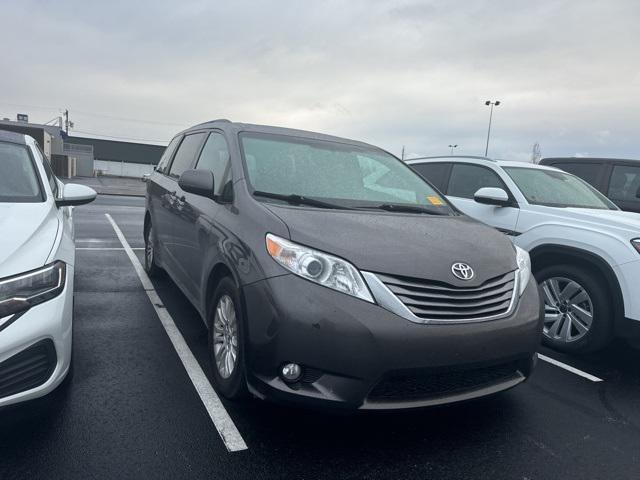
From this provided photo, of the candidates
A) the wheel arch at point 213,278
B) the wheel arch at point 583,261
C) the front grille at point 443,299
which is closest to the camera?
the front grille at point 443,299

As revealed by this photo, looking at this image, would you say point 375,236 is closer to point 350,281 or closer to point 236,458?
point 350,281

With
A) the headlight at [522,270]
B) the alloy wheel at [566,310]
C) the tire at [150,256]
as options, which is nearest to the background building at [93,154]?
the tire at [150,256]

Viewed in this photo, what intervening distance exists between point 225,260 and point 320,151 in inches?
54.7

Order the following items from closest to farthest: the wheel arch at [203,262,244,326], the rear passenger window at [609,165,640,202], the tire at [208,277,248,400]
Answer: the tire at [208,277,248,400]
the wheel arch at [203,262,244,326]
the rear passenger window at [609,165,640,202]

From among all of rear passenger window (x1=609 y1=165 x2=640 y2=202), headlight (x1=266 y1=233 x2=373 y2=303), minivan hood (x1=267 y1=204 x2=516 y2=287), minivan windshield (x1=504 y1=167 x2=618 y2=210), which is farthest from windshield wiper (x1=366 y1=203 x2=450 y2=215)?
rear passenger window (x1=609 y1=165 x2=640 y2=202)

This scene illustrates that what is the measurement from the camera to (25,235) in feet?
8.70

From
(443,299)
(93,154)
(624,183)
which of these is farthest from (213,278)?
(93,154)

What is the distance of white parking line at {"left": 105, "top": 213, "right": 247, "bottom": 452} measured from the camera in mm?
2646

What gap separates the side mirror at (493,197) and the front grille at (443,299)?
8.09ft

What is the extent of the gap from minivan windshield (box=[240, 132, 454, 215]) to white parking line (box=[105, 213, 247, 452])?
52.7 inches

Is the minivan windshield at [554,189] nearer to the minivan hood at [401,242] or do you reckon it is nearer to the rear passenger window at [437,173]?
the rear passenger window at [437,173]

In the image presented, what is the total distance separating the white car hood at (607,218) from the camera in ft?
13.6

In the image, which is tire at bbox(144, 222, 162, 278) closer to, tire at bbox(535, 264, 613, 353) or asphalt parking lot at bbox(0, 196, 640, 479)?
asphalt parking lot at bbox(0, 196, 640, 479)

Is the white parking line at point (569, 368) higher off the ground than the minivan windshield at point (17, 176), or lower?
lower
